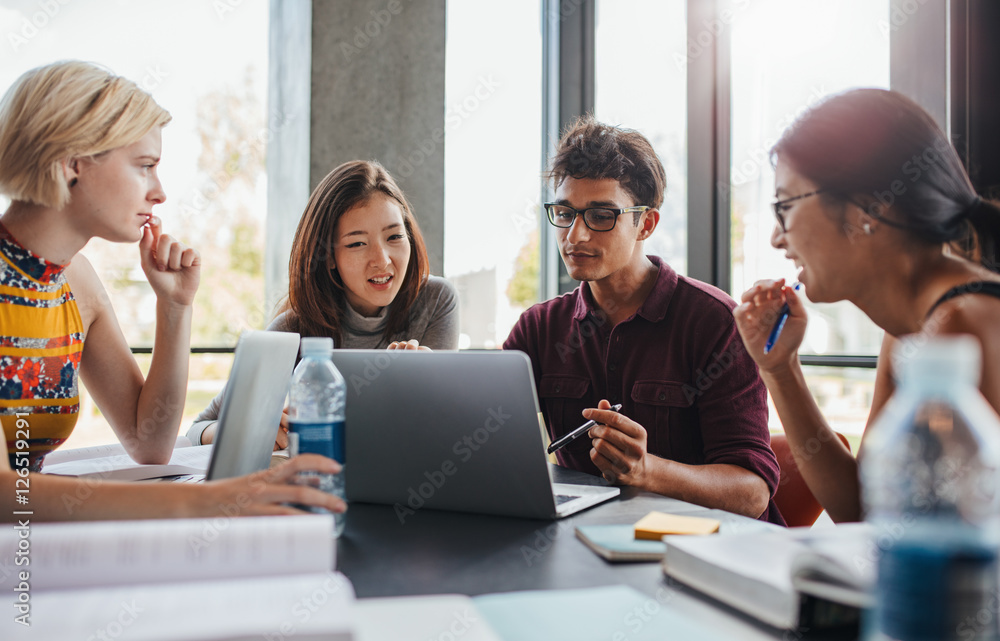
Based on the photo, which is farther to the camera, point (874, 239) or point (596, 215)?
point (596, 215)

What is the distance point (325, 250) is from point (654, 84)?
173 centimetres

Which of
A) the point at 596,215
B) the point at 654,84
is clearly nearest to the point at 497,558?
the point at 596,215

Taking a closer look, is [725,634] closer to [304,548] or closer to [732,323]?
[304,548]

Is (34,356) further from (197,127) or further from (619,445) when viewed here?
(197,127)

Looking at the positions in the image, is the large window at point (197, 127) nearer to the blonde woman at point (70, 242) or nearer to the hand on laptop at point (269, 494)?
the blonde woman at point (70, 242)

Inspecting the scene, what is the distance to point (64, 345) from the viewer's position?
4.60ft

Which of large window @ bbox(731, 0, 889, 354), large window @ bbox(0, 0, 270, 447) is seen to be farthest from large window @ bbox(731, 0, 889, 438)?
large window @ bbox(0, 0, 270, 447)

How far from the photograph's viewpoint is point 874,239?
1125 mm

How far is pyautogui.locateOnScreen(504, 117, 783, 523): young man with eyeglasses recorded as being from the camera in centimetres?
147

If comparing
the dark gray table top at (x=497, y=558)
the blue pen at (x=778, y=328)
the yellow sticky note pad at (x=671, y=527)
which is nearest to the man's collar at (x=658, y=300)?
the blue pen at (x=778, y=328)

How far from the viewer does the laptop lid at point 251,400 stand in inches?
35.0

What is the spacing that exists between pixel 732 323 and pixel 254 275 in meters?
2.49

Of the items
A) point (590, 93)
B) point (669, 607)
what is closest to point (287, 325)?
point (669, 607)

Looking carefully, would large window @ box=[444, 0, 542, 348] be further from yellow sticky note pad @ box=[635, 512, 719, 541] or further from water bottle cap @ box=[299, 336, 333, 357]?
yellow sticky note pad @ box=[635, 512, 719, 541]
